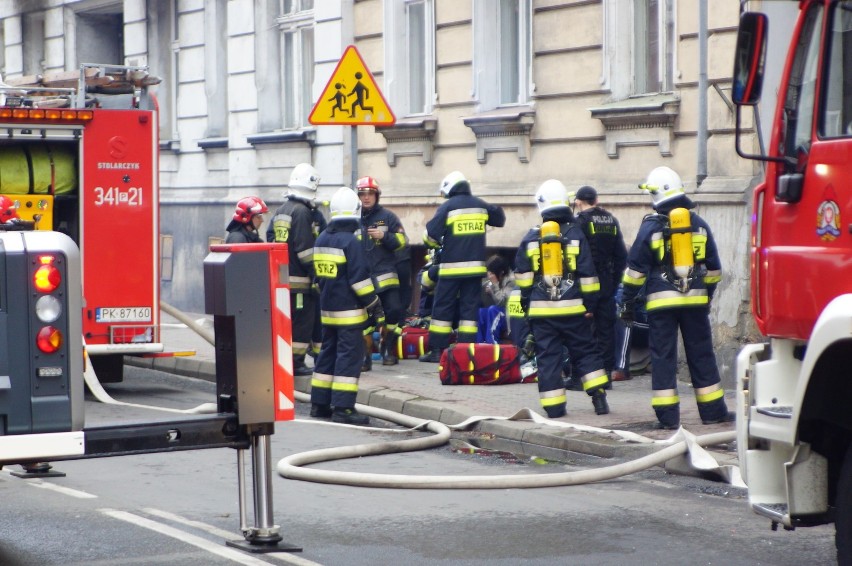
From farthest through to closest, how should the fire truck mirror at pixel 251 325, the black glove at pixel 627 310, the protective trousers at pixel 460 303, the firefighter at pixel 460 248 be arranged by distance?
the protective trousers at pixel 460 303, the firefighter at pixel 460 248, the black glove at pixel 627 310, the fire truck mirror at pixel 251 325

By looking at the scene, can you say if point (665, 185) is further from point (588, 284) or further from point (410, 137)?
point (410, 137)

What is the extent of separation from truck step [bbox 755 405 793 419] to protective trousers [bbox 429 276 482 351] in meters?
8.37

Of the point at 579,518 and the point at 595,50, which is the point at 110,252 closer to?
the point at 595,50

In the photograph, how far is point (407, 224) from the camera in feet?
57.1

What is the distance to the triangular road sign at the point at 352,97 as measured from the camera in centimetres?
1262

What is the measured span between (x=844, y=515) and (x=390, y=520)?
2.94 m

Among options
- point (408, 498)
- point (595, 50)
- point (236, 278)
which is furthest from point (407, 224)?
point (236, 278)

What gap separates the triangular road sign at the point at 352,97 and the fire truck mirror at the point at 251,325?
6.17m

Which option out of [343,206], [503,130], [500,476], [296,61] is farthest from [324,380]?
[296,61]

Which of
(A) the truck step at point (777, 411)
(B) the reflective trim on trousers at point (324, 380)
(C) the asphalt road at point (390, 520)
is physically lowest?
(C) the asphalt road at point (390, 520)

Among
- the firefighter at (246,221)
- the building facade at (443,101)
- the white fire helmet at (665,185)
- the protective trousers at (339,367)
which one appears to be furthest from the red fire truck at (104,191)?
the white fire helmet at (665,185)

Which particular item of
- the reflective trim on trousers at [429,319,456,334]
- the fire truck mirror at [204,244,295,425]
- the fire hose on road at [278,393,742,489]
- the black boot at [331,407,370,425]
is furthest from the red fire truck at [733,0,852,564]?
the reflective trim on trousers at [429,319,456,334]

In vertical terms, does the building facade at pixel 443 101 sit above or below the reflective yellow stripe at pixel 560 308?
above

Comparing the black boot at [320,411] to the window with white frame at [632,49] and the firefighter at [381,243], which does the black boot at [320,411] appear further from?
the window with white frame at [632,49]
